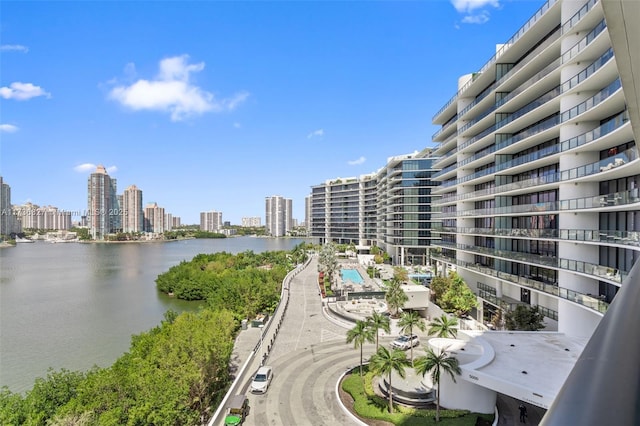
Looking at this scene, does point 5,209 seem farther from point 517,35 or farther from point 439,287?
point 517,35

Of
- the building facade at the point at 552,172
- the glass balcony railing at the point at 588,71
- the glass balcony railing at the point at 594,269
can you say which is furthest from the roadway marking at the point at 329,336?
the glass balcony railing at the point at 588,71

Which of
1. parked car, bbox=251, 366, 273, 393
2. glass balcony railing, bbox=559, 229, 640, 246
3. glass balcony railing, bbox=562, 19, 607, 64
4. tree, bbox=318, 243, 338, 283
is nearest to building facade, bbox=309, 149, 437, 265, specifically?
tree, bbox=318, 243, 338, 283

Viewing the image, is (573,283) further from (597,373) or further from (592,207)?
(597,373)

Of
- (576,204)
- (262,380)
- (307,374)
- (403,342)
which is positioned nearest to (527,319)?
(576,204)

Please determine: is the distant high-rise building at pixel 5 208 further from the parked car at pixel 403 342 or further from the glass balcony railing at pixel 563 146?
the glass balcony railing at pixel 563 146

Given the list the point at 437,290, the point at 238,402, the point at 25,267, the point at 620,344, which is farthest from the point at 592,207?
the point at 25,267

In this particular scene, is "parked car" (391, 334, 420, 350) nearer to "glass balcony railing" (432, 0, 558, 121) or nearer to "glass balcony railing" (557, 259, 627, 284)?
"glass balcony railing" (557, 259, 627, 284)
